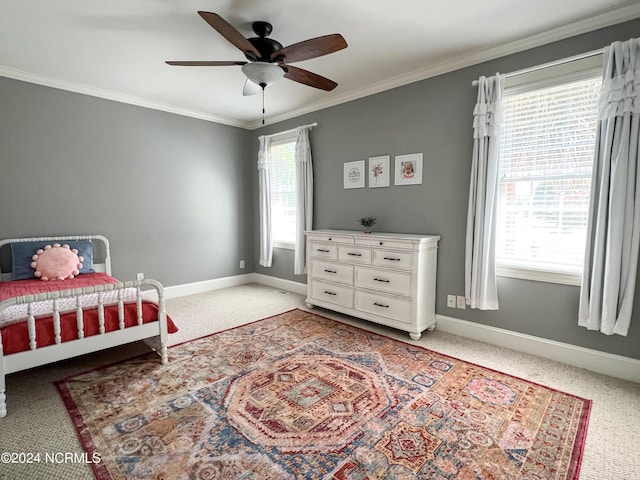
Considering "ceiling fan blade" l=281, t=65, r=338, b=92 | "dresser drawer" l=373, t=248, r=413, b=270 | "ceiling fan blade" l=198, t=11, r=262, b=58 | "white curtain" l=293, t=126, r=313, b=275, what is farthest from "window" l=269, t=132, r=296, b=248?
"ceiling fan blade" l=198, t=11, r=262, b=58

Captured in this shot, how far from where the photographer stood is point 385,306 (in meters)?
3.23

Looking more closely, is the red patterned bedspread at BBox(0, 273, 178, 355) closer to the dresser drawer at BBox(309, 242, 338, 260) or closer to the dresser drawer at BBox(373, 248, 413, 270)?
the dresser drawer at BBox(309, 242, 338, 260)

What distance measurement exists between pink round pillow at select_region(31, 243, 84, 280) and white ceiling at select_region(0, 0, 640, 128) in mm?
1829

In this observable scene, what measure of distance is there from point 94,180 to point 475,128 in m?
4.23

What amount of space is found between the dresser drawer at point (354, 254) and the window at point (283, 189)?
1.44 metres

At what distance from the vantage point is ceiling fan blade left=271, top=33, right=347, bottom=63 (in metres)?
2.01

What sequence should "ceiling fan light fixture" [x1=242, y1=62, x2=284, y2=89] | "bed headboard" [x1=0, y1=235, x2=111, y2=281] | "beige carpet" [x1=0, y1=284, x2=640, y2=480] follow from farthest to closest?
"bed headboard" [x1=0, y1=235, x2=111, y2=281]
"ceiling fan light fixture" [x1=242, y1=62, x2=284, y2=89]
"beige carpet" [x1=0, y1=284, x2=640, y2=480]

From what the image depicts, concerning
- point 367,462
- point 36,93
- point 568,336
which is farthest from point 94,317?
point 568,336

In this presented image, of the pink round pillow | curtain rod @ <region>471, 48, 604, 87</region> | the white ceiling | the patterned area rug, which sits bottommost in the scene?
the patterned area rug

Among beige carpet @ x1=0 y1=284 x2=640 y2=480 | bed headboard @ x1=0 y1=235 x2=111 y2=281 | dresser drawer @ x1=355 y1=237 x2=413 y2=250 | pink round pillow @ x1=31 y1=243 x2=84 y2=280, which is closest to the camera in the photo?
beige carpet @ x1=0 y1=284 x2=640 y2=480

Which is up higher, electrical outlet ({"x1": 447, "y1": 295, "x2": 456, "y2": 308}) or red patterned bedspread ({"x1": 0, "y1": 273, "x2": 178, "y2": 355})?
red patterned bedspread ({"x1": 0, "y1": 273, "x2": 178, "y2": 355})

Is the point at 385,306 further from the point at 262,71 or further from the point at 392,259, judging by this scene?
the point at 262,71

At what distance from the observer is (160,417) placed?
194 cm

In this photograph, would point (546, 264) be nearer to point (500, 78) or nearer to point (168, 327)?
point (500, 78)
